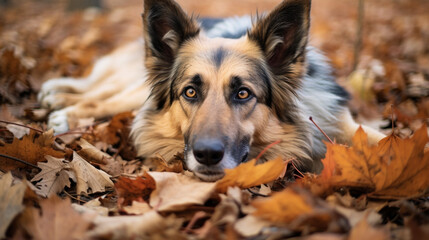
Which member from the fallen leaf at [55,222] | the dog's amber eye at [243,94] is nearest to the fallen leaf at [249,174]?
the fallen leaf at [55,222]

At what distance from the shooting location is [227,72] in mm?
3014

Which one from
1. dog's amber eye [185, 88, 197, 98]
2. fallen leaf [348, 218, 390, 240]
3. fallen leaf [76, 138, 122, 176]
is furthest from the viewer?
dog's amber eye [185, 88, 197, 98]

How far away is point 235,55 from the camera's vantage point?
3174mm

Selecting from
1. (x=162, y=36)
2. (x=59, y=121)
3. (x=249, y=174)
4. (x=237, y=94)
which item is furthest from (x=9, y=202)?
(x=59, y=121)

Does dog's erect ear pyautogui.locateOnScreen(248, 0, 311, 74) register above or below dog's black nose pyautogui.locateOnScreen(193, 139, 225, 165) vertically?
above

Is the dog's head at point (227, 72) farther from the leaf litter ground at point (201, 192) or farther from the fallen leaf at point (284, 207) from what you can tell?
the fallen leaf at point (284, 207)

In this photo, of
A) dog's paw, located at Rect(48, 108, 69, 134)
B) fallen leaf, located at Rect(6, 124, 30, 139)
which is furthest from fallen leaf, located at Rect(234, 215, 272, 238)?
dog's paw, located at Rect(48, 108, 69, 134)

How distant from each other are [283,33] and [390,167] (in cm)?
172

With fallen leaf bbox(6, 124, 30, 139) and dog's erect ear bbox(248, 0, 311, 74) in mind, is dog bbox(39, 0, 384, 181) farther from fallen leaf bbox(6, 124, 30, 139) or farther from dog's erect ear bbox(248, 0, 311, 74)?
fallen leaf bbox(6, 124, 30, 139)

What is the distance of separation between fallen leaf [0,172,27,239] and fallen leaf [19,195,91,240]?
0.18 ft

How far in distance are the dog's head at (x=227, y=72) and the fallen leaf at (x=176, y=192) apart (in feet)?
1.62

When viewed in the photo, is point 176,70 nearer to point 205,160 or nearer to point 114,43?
point 205,160

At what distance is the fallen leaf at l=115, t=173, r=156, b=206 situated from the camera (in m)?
2.08

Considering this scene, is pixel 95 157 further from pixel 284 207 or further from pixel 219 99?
pixel 284 207
